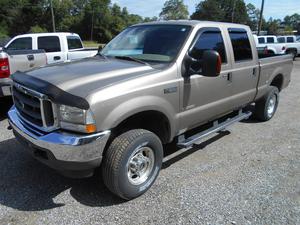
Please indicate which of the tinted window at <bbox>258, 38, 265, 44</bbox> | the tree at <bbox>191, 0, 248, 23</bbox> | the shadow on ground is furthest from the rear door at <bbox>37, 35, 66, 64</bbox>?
the tree at <bbox>191, 0, 248, 23</bbox>

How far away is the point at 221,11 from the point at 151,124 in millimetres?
94108

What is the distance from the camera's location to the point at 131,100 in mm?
3242

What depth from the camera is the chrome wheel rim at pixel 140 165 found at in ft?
11.5

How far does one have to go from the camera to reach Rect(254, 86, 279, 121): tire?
6223 millimetres

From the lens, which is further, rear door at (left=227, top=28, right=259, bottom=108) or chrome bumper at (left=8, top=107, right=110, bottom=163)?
rear door at (left=227, top=28, right=259, bottom=108)

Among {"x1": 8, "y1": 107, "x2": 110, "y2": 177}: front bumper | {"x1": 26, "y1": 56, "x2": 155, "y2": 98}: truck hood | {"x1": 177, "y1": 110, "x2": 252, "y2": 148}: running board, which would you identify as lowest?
{"x1": 177, "y1": 110, "x2": 252, "y2": 148}: running board

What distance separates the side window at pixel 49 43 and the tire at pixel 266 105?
667cm

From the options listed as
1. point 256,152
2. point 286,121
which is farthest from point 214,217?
point 286,121

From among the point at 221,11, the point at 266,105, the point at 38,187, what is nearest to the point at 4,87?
the point at 38,187

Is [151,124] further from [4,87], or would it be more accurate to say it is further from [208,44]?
[4,87]

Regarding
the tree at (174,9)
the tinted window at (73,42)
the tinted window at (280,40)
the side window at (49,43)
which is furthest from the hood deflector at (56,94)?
the tree at (174,9)

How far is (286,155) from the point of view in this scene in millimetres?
4820

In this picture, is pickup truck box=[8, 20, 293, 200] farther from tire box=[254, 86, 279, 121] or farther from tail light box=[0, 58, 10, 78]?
tail light box=[0, 58, 10, 78]

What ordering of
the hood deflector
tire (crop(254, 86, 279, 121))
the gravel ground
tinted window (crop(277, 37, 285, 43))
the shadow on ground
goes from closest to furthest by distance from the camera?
the hood deflector
the gravel ground
the shadow on ground
tire (crop(254, 86, 279, 121))
tinted window (crop(277, 37, 285, 43))
